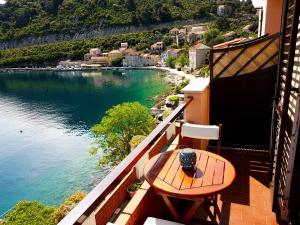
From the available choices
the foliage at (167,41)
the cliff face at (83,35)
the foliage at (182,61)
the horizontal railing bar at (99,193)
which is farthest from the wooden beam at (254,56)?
the cliff face at (83,35)

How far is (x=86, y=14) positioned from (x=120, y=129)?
103 m

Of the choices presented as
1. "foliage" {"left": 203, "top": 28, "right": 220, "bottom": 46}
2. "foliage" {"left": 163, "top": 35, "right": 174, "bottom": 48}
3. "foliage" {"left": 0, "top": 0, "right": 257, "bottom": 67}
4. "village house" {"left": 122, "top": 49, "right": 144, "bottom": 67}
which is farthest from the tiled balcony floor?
"foliage" {"left": 0, "top": 0, "right": 257, "bottom": 67}

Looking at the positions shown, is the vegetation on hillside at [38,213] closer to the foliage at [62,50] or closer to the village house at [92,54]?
the village house at [92,54]

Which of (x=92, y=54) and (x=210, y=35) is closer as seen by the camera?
(x=210, y=35)

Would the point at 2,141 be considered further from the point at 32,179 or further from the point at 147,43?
the point at 147,43

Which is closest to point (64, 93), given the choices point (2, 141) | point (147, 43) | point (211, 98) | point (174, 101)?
point (2, 141)

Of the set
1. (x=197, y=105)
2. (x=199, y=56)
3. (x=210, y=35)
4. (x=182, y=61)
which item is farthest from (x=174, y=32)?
(x=197, y=105)

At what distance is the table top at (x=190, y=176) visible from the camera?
2.29 m

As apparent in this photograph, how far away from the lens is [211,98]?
4.74m

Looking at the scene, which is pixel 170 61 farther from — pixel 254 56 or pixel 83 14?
pixel 254 56

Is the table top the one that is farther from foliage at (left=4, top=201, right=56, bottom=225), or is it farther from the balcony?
foliage at (left=4, top=201, right=56, bottom=225)

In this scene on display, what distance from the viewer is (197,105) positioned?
436 cm

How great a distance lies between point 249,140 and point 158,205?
2460 mm

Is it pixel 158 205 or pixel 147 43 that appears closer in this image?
pixel 158 205
